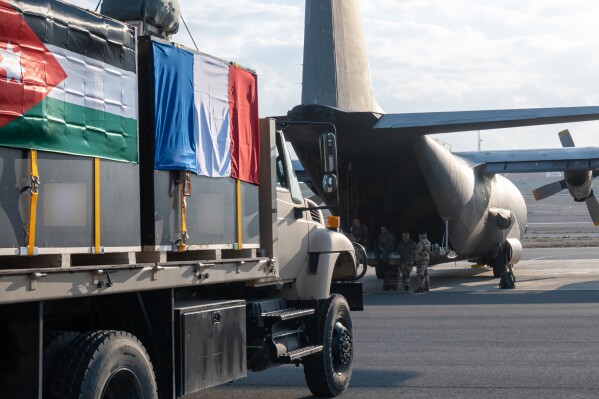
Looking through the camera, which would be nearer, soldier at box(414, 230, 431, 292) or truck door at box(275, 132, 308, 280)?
truck door at box(275, 132, 308, 280)

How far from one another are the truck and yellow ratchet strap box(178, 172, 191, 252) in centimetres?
2

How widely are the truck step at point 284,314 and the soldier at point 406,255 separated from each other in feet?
50.3

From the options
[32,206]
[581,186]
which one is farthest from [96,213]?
[581,186]

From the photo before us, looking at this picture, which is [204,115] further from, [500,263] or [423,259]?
[500,263]

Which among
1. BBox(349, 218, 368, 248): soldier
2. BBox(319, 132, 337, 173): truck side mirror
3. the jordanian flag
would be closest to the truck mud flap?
BBox(319, 132, 337, 173): truck side mirror

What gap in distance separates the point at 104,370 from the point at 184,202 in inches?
70.7

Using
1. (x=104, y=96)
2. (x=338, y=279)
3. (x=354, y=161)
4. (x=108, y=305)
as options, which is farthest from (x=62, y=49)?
(x=354, y=161)

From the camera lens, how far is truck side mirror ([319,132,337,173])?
9.20m

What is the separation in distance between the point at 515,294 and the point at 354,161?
20.3 feet

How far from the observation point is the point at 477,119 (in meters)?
21.6

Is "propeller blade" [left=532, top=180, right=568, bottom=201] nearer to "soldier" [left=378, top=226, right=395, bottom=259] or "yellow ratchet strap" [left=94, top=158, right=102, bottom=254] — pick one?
"soldier" [left=378, top=226, right=395, bottom=259]

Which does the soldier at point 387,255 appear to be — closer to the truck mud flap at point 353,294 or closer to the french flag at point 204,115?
the truck mud flap at point 353,294

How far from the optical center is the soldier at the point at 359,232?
25500mm

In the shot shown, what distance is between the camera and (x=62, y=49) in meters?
5.91
